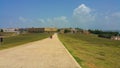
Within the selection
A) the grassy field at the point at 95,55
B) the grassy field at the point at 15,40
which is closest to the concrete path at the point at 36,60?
the grassy field at the point at 95,55

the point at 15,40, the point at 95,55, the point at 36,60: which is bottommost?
the point at 15,40

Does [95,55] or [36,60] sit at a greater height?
[36,60]

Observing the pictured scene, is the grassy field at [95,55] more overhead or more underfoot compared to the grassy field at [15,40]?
more overhead

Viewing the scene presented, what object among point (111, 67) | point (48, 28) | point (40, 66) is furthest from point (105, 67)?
point (48, 28)

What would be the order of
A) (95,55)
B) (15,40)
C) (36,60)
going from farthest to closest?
(15,40) → (95,55) → (36,60)

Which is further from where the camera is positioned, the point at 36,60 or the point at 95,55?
the point at 95,55

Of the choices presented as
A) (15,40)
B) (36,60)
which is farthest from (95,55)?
(15,40)

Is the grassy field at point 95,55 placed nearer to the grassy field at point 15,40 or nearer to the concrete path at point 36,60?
the concrete path at point 36,60

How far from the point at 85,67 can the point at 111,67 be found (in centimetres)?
236

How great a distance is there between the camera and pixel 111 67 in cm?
1266

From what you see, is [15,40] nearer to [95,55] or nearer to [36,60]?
[95,55]

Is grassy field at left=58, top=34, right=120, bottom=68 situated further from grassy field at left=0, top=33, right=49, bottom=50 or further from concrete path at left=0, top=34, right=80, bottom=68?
grassy field at left=0, top=33, right=49, bottom=50

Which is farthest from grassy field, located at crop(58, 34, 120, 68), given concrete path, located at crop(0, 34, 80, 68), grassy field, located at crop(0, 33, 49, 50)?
grassy field, located at crop(0, 33, 49, 50)

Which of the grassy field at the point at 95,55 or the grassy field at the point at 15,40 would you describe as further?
the grassy field at the point at 15,40
